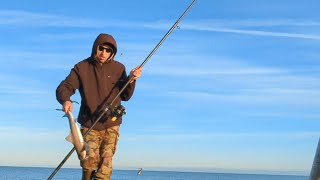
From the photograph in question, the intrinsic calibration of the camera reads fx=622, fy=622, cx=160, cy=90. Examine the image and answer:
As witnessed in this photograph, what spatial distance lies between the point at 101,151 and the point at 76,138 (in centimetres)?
101

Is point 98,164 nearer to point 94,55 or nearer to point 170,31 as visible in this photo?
point 94,55

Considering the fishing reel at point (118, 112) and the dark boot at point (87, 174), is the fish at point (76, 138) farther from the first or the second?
the fishing reel at point (118, 112)

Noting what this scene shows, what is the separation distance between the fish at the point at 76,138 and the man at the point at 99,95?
547 millimetres

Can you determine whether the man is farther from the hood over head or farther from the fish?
the fish

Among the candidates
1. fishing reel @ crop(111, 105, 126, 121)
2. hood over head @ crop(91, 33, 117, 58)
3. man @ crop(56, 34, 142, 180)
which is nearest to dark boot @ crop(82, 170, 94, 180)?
man @ crop(56, 34, 142, 180)

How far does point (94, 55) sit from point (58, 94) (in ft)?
2.75

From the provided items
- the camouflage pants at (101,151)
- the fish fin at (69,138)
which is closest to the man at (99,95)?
the camouflage pants at (101,151)

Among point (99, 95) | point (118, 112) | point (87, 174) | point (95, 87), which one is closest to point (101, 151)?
point (87, 174)

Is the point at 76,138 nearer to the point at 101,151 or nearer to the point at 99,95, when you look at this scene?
the point at 101,151

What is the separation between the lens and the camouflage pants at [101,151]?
8.59 meters

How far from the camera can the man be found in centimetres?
862

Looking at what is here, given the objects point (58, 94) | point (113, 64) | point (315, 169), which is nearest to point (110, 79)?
point (113, 64)

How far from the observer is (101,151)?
8758 millimetres

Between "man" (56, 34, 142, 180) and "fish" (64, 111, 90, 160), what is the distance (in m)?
0.55
